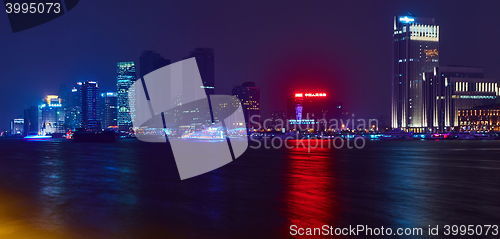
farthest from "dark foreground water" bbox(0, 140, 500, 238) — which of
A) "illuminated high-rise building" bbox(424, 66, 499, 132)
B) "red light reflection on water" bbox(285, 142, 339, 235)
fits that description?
"illuminated high-rise building" bbox(424, 66, 499, 132)

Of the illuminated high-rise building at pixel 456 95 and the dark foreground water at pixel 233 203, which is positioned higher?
the illuminated high-rise building at pixel 456 95

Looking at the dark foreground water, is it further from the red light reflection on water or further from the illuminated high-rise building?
the illuminated high-rise building

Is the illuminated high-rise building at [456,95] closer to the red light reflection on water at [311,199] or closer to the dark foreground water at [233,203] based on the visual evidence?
the dark foreground water at [233,203]

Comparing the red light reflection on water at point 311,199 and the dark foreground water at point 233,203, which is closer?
the dark foreground water at point 233,203

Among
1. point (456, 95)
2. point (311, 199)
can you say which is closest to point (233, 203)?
point (311, 199)

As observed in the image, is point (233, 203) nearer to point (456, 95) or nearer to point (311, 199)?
point (311, 199)

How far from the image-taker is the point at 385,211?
42.6 ft

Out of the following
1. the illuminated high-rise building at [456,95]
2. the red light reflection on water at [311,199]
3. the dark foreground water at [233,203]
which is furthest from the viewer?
the illuminated high-rise building at [456,95]

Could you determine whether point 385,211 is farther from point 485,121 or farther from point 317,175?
point 485,121

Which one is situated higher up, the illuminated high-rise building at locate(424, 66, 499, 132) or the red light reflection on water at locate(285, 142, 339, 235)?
the illuminated high-rise building at locate(424, 66, 499, 132)

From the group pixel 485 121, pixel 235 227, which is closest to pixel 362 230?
pixel 235 227

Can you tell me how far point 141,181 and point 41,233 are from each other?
1051 centimetres

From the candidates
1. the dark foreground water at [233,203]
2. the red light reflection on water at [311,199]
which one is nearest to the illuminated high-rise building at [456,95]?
the dark foreground water at [233,203]

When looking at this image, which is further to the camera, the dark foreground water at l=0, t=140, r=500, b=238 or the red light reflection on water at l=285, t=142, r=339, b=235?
the red light reflection on water at l=285, t=142, r=339, b=235
